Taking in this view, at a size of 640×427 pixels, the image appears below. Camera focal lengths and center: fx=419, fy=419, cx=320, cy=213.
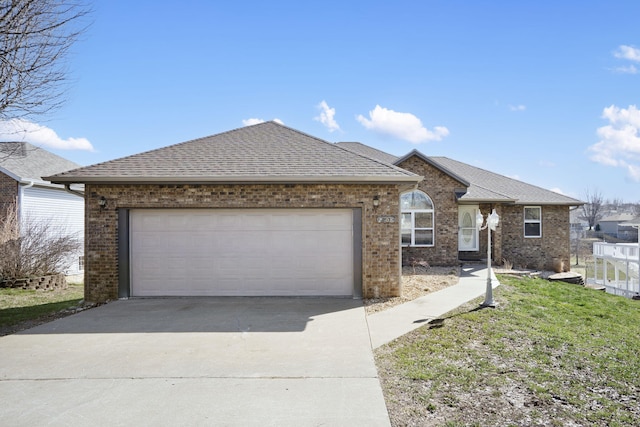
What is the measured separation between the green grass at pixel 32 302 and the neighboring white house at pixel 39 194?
3.56 m

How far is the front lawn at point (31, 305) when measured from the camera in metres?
8.48

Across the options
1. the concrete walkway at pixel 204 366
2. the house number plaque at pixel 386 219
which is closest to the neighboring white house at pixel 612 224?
the house number plaque at pixel 386 219

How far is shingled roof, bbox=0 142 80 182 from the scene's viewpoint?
1745cm

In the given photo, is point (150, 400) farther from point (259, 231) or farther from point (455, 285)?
point (455, 285)

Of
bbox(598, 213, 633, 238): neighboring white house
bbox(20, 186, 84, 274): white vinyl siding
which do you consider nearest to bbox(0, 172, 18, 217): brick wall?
bbox(20, 186, 84, 274): white vinyl siding

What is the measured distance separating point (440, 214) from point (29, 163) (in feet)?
61.6

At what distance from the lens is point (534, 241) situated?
58.8ft

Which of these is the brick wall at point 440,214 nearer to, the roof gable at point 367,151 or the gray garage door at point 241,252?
the roof gable at point 367,151

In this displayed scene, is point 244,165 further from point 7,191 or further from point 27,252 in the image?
point 7,191

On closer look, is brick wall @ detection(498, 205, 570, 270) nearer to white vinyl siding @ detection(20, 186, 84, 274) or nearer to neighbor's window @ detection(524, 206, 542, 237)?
neighbor's window @ detection(524, 206, 542, 237)

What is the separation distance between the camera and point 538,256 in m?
17.9

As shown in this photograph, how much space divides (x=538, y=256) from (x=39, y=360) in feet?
58.9

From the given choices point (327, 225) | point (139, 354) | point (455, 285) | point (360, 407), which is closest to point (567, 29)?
point (455, 285)

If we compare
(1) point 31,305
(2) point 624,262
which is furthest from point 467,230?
(1) point 31,305
